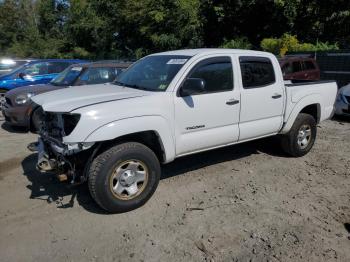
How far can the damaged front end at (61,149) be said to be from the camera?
4035mm

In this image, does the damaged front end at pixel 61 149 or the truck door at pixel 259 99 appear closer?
the damaged front end at pixel 61 149

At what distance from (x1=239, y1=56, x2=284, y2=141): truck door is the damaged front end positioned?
7.58 ft

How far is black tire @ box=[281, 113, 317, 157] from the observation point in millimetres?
6090

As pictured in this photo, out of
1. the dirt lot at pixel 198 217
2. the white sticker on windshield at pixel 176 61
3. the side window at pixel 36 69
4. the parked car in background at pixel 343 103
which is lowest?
the dirt lot at pixel 198 217

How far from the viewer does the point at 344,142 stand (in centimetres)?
742

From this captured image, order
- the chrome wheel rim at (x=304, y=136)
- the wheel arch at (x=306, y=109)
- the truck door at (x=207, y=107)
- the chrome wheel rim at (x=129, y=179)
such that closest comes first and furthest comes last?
the chrome wheel rim at (x=129, y=179) → the truck door at (x=207, y=107) → the wheel arch at (x=306, y=109) → the chrome wheel rim at (x=304, y=136)

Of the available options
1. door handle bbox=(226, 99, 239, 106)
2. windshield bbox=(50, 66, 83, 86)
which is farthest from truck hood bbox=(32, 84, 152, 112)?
windshield bbox=(50, 66, 83, 86)

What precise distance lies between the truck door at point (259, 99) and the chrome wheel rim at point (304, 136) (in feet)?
2.27

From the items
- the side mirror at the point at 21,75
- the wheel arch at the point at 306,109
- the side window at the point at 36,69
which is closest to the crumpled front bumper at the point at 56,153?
the wheel arch at the point at 306,109

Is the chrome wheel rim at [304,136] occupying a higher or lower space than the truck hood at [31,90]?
lower

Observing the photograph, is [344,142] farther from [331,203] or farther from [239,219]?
[239,219]

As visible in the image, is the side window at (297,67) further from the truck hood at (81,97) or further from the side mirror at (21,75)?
the truck hood at (81,97)

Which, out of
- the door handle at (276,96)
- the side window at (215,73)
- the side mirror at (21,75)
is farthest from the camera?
the side mirror at (21,75)

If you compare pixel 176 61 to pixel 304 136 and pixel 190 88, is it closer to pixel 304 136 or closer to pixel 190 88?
pixel 190 88
